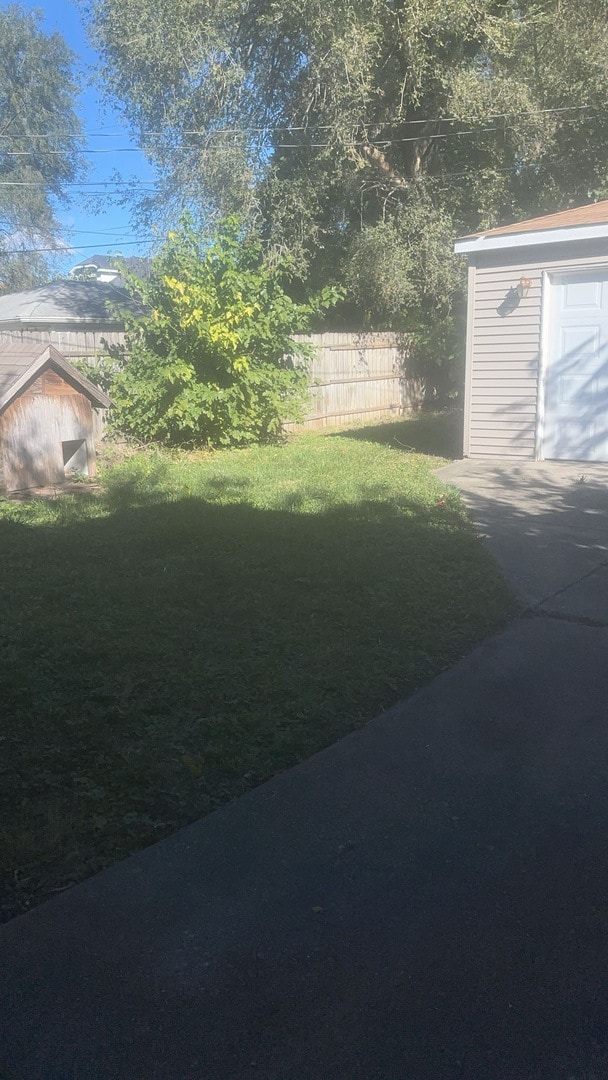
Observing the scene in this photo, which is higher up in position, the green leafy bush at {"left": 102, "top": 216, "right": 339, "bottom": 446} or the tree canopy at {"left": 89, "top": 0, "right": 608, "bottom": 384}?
the tree canopy at {"left": 89, "top": 0, "right": 608, "bottom": 384}

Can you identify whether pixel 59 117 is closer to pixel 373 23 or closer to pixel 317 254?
pixel 317 254

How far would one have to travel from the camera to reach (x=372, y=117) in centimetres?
1870

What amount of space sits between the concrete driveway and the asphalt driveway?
81.6 inches

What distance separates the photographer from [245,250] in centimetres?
1343

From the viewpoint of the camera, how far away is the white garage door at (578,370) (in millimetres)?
11039

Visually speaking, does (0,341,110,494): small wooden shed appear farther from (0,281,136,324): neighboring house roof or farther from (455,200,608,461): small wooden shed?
(0,281,136,324): neighboring house roof

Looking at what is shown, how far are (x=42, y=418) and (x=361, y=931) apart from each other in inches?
318

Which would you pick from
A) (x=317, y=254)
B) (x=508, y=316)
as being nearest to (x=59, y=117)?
(x=317, y=254)

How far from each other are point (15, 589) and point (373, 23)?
13738 millimetres

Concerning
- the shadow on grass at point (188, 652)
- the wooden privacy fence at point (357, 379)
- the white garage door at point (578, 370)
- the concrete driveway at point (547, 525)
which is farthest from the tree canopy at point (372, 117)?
the shadow on grass at point (188, 652)

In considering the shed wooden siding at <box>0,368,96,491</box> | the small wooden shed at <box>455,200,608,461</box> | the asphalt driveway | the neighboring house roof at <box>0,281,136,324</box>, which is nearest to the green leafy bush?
the shed wooden siding at <box>0,368,96,491</box>

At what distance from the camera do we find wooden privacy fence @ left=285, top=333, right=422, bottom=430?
1695 cm

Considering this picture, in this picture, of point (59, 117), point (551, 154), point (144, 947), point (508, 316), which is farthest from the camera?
point (59, 117)

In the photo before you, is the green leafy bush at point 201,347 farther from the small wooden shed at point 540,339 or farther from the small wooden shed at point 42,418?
the small wooden shed at point 540,339
